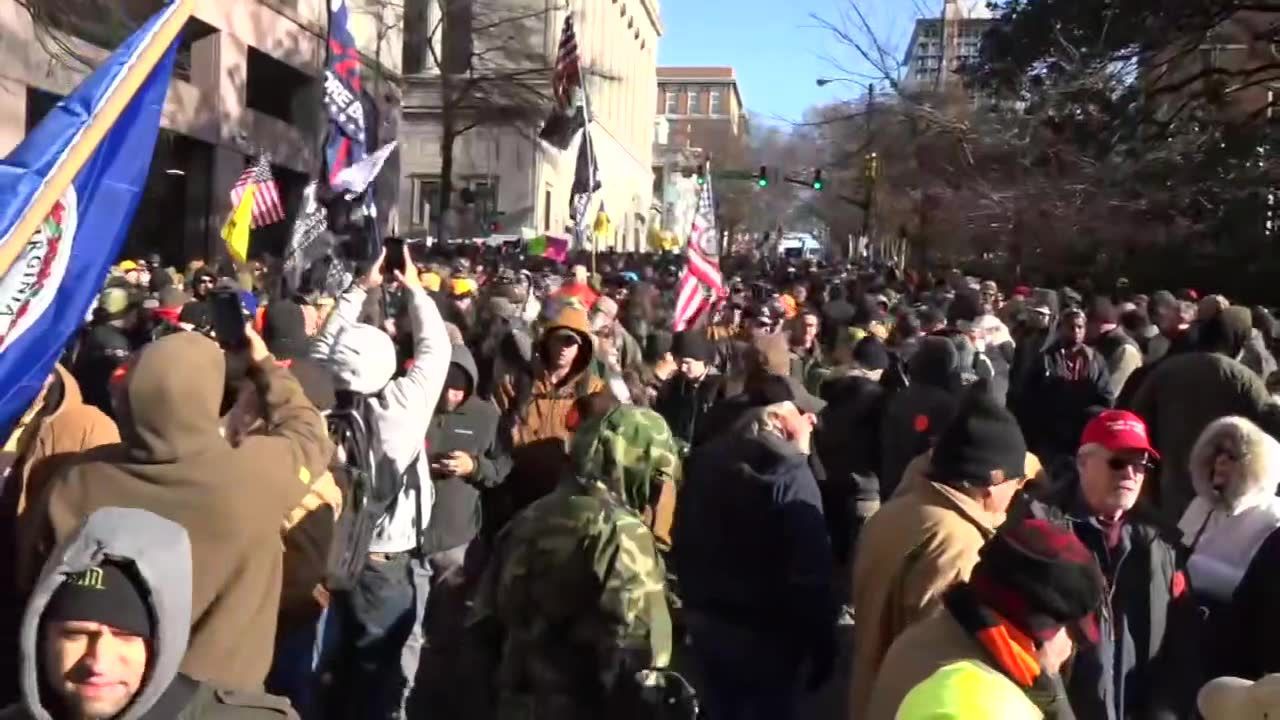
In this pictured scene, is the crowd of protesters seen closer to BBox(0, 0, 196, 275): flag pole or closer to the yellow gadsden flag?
BBox(0, 0, 196, 275): flag pole

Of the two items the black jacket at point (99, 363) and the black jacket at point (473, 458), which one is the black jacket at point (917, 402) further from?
the black jacket at point (99, 363)

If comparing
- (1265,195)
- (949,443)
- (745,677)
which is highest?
(1265,195)

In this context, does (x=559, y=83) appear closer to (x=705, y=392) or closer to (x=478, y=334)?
(x=478, y=334)

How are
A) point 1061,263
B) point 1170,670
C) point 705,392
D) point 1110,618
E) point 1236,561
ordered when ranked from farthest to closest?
point 1061,263 → point 705,392 → point 1236,561 → point 1170,670 → point 1110,618

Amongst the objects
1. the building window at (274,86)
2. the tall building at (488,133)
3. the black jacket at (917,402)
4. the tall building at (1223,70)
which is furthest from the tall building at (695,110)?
the black jacket at (917,402)

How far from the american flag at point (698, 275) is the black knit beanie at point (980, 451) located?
602cm

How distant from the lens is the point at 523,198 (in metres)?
54.3

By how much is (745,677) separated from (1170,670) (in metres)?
1.38

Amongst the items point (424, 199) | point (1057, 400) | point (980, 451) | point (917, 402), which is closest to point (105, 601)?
point (980, 451)

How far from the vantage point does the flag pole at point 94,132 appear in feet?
9.04

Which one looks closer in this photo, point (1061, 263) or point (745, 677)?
point (745, 677)

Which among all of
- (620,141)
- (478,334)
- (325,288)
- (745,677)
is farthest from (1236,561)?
(620,141)

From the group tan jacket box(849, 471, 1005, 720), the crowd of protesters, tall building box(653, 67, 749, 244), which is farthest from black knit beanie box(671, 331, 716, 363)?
tall building box(653, 67, 749, 244)

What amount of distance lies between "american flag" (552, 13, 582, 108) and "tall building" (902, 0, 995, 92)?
9.47 meters
